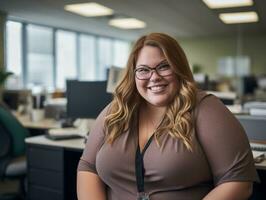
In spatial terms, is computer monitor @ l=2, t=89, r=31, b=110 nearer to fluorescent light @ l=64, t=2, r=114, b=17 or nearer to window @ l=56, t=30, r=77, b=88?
fluorescent light @ l=64, t=2, r=114, b=17

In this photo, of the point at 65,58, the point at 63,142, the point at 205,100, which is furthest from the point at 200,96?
the point at 65,58

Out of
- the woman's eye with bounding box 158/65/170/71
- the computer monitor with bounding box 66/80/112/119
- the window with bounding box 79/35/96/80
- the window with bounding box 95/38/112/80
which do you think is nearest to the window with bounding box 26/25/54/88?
the window with bounding box 79/35/96/80

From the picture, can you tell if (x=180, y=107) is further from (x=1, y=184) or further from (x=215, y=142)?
(x=1, y=184)

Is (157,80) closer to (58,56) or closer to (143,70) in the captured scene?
(143,70)

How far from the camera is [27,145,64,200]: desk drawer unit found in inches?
93.6

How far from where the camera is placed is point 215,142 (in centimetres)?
122

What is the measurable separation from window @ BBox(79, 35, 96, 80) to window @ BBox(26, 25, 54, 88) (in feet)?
4.83

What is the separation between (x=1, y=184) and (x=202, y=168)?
2.94 meters

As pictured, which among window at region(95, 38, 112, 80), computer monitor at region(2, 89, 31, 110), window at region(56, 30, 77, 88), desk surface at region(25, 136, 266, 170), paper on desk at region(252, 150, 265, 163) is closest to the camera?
paper on desk at region(252, 150, 265, 163)

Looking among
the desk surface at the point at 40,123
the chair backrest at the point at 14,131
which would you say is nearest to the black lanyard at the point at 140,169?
the chair backrest at the point at 14,131

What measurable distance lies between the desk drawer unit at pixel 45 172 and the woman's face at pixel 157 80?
1216 mm

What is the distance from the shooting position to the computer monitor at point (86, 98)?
2789 millimetres

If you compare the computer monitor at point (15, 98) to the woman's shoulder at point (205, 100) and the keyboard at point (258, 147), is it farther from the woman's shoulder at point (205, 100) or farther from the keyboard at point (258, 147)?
the woman's shoulder at point (205, 100)

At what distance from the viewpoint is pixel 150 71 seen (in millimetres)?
1340
